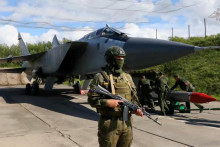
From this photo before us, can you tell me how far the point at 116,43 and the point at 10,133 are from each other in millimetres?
4287

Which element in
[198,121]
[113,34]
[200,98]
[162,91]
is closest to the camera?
[198,121]

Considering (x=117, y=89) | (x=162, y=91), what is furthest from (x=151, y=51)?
(x=117, y=89)

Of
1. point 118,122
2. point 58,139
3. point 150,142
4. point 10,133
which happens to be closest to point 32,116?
point 10,133

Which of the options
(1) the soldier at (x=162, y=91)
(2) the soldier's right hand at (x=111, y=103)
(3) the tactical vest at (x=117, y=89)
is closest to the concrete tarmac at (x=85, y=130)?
(1) the soldier at (x=162, y=91)

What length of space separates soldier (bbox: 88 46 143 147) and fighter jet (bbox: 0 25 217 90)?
420 centimetres

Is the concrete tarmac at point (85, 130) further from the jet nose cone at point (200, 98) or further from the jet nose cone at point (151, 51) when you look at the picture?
the jet nose cone at point (151, 51)

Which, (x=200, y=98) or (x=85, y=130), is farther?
(x=200, y=98)

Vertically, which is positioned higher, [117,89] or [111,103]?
[117,89]

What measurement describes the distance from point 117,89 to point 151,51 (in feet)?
14.4

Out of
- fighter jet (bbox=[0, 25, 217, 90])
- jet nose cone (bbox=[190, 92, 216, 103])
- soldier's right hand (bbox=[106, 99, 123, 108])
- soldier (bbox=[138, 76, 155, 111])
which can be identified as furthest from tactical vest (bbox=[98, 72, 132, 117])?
soldier (bbox=[138, 76, 155, 111])

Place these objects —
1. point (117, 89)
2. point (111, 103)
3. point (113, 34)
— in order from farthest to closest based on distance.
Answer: point (113, 34) < point (117, 89) < point (111, 103)

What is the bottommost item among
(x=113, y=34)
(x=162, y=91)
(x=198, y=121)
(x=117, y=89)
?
(x=198, y=121)

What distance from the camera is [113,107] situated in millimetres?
2494

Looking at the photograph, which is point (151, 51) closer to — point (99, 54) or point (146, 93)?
point (146, 93)
